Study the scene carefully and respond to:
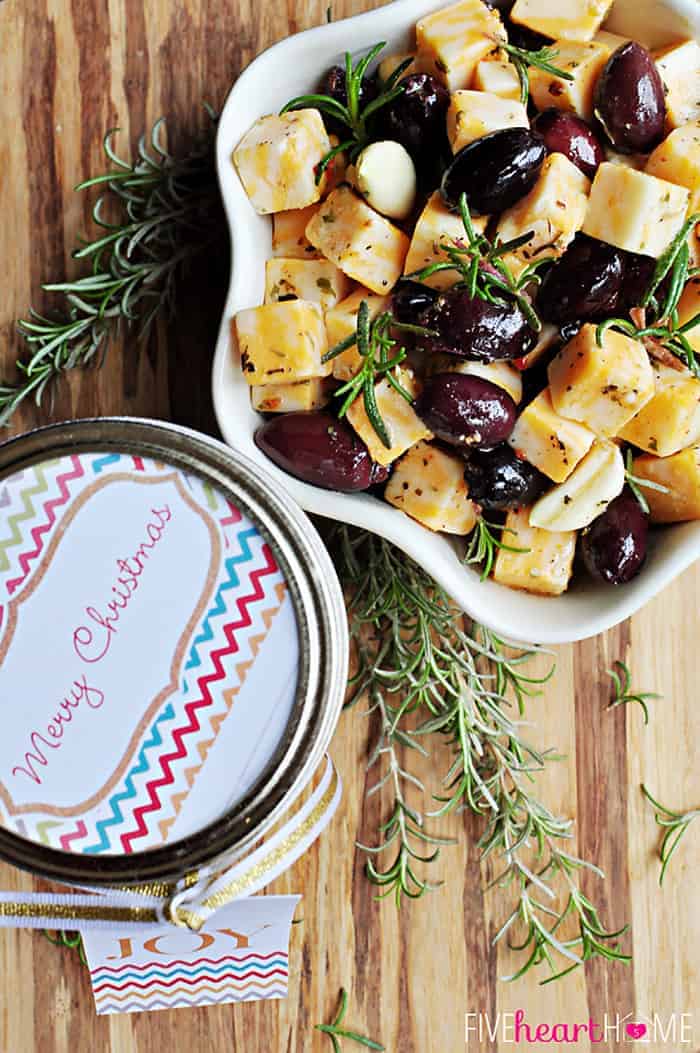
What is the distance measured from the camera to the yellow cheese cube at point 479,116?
0.71 m

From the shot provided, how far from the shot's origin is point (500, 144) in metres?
0.69

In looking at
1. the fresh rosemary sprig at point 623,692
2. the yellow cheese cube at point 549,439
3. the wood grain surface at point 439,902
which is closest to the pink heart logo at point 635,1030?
the wood grain surface at point 439,902

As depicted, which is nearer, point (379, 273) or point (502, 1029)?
point (379, 273)

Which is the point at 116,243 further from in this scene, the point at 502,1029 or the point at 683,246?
the point at 502,1029

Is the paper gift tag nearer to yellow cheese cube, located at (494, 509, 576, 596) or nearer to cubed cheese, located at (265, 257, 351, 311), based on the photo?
yellow cheese cube, located at (494, 509, 576, 596)

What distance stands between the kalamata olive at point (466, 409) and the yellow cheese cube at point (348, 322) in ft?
0.18

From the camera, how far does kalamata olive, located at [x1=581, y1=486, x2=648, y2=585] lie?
769 mm

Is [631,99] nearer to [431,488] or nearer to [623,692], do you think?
[431,488]

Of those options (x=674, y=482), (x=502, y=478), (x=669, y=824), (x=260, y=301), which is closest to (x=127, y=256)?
(x=260, y=301)

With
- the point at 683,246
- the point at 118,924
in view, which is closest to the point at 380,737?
the point at 118,924

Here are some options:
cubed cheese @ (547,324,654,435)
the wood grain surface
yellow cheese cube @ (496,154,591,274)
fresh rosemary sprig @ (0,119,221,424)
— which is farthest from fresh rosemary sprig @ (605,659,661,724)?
fresh rosemary sprig @ (0,119,221,424)

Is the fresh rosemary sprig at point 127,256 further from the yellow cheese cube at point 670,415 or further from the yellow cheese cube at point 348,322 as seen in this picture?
the yellow cheese cube at point 670,415

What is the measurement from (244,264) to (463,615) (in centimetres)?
36

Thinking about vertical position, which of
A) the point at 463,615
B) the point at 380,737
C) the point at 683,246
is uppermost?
the point at 683,246
